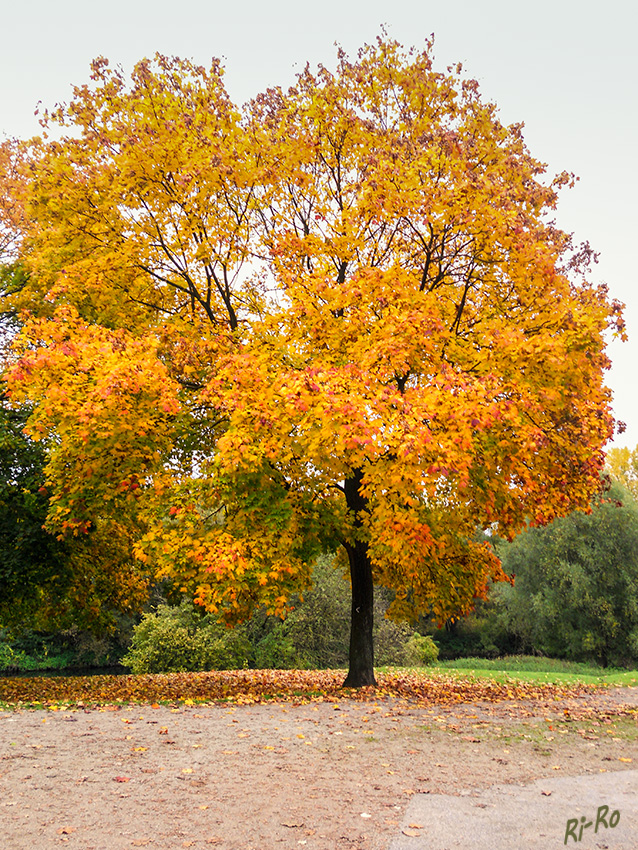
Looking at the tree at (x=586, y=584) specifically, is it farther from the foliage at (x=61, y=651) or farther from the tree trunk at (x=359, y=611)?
the foliage at (x=61, y=651)

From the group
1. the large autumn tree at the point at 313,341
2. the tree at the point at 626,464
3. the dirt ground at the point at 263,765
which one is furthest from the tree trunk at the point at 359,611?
the tree at the point at 626,464

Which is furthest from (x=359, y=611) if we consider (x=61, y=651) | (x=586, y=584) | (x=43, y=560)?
(x=61, y=651)

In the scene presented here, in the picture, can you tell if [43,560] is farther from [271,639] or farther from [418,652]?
[418,652]

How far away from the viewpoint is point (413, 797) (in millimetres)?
5004

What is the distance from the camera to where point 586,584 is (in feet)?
94.1

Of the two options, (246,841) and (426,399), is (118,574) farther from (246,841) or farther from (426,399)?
(246,841)

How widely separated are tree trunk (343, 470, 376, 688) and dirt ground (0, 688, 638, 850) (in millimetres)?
2630

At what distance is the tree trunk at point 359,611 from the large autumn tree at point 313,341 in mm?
43

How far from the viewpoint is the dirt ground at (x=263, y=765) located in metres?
4.25

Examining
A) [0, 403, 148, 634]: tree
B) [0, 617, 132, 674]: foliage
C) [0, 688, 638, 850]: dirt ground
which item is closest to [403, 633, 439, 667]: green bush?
[0, 403, 148, 634]: tree

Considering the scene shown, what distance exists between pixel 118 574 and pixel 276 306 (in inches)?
354

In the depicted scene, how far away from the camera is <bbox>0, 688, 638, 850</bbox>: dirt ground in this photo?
4.25 meters

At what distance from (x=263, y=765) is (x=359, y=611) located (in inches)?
256

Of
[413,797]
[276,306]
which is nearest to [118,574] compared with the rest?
[276,306]
